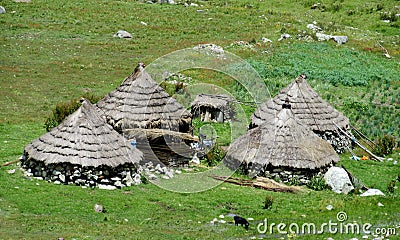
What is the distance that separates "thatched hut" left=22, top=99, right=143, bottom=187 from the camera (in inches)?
770

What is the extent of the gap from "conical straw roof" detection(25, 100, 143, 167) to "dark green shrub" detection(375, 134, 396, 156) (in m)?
11.1

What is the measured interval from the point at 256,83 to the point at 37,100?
13.7 metres

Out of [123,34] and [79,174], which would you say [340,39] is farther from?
[79,174]

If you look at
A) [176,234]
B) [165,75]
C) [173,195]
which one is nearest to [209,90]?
[165,75]

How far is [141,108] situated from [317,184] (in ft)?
23.9

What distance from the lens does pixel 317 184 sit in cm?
2164

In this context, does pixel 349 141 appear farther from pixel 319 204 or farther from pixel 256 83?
pixel 256 83

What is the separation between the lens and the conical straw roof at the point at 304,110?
86.8 ft

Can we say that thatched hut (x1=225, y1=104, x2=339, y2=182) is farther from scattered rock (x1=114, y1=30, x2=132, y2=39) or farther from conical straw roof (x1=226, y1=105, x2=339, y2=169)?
scattered rock (x1=114, y1=30, x2=132, y2=39)

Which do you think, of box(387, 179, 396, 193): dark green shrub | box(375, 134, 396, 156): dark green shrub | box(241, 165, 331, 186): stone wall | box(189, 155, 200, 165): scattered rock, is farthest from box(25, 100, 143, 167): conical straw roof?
box(375, 134, 396, 156): dark green shrub

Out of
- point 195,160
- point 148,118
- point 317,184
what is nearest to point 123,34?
point 148,118

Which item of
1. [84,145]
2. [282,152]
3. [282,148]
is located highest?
[84,145]

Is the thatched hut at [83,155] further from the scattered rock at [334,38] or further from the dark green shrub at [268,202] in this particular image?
the scattered rock at [334,38]

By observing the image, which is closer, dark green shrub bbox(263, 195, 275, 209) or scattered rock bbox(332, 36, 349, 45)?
dark green shrub bbox(263, 195, 275, 209)
